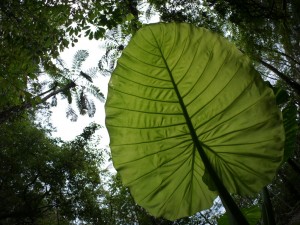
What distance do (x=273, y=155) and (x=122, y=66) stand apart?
0.43m

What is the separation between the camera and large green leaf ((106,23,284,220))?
699 mm

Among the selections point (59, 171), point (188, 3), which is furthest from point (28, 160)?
point (188, 3)

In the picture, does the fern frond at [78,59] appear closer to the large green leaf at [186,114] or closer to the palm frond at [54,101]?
the palm frond at [54,101]

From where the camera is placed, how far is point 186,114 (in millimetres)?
786

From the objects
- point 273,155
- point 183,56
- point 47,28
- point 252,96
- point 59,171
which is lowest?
point 273,155

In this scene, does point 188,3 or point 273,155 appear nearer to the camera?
point 273,155

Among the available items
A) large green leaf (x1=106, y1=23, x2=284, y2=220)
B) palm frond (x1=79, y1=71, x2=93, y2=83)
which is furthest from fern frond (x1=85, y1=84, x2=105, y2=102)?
large green leaf (x1=106, y1=23, x2=284, y2=220)

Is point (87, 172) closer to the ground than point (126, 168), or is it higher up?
higher up

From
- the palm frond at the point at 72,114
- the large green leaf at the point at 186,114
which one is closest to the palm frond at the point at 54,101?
the palm frond at the point at 72,114

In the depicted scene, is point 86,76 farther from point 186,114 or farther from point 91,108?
point 186,114

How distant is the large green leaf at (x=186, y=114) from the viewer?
2.29 feet

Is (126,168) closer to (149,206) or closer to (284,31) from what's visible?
(149,206)

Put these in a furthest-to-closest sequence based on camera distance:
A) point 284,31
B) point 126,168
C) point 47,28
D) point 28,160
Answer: point 28,160
point 284,31
point 47,28
point 126,168

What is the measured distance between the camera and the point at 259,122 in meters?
0.71
